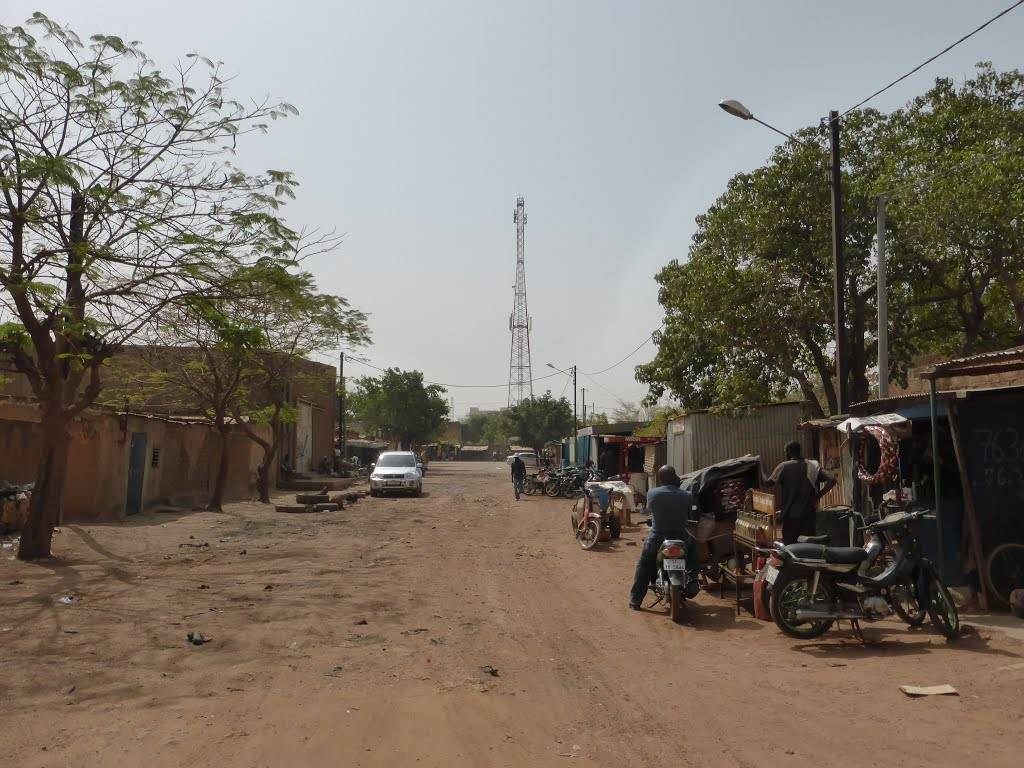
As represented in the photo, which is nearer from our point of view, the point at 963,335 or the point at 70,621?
the point at 70,621

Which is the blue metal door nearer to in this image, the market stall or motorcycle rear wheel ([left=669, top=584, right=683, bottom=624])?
Result: the market stall

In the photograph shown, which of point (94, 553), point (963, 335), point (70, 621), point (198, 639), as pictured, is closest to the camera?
point (198, 639)

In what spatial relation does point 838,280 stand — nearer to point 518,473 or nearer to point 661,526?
point 661,526

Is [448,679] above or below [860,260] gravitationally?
below

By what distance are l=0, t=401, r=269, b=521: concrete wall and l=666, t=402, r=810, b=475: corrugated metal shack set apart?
50.3ft

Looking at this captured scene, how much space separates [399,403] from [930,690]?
66.7 metres

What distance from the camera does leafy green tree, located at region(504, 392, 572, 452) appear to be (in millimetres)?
84625

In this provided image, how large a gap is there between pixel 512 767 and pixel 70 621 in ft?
19.1

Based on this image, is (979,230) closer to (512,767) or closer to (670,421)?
(670,421)

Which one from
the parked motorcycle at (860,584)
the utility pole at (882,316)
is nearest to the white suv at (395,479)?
the utility pole at (882,316)

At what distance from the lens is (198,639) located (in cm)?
751

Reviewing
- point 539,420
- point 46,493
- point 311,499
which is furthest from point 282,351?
point 539,420

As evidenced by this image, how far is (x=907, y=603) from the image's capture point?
765 centimetres

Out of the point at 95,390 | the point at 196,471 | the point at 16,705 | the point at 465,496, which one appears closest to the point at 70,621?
→ the point at 16,705
